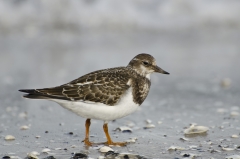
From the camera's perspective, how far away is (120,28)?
1198 cm

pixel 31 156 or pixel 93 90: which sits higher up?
pixel 93 90

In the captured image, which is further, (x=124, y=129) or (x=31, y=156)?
(x=124, y=129)

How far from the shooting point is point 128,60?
9.33 metres

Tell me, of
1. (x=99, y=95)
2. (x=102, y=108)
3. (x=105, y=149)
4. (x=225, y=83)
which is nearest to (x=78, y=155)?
(x=105, y=149)

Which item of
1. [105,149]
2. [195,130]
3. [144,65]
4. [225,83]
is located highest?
[225,83]

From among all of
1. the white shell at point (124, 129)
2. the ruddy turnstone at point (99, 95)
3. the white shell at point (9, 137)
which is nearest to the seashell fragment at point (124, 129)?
the white shell at point (124, 129)

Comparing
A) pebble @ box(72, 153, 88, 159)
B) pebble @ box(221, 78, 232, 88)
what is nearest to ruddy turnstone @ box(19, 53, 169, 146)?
pebble @ box(72, 153, 88, 159)

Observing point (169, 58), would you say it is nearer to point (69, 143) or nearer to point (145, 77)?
point (145, 77)

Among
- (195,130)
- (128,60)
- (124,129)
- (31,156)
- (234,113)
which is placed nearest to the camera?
(31,156)

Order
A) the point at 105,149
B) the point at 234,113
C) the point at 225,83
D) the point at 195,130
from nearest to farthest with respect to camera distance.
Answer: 1. the point at 105,149
2. the point at 195,130
3. the point at 234,113
4. the point at 225,83

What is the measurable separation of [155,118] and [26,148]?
75.4 inches

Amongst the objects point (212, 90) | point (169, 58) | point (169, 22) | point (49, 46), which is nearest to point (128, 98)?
point (212, 90)

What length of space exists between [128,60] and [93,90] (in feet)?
13.9

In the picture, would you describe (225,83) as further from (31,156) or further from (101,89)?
(31,156)
